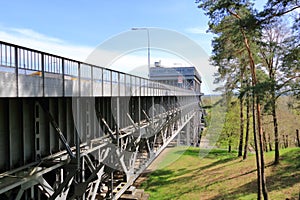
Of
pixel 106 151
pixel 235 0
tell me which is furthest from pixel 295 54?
pixel 106 151

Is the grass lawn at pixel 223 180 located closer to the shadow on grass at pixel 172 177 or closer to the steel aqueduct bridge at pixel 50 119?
the shadow on grass at pixel 172 177

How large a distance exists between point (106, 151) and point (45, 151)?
11.7 ft

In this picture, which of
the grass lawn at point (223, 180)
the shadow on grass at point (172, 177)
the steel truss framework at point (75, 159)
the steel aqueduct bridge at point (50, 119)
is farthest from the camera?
the shadow on grass at point (172, 177)

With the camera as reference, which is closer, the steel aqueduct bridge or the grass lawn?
the steel aqueduct bridge

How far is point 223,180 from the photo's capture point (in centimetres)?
1891

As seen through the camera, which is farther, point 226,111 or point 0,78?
point 226,111

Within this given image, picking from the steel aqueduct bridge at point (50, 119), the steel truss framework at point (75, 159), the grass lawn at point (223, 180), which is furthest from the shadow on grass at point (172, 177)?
the steel aqueduct bridge at point (50, 119)

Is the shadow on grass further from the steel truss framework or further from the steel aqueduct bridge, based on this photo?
the steel aqueduct bridge

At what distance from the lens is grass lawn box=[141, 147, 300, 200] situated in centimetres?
1596

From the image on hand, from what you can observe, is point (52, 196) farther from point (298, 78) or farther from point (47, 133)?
point (298, 78)

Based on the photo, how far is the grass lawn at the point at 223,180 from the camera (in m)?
16.0

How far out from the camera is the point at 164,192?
17.4 m

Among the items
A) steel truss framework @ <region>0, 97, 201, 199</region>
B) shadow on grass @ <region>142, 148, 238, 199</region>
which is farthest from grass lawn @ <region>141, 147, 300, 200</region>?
steel truss framework @ <region>0, 97, 201, 199</region>

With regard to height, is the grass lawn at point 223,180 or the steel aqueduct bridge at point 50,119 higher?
the steel aqueduct bridge at point 50,119
